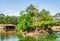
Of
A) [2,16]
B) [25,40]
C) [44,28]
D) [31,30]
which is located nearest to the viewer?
[25,40]

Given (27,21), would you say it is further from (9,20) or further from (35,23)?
(9,20)

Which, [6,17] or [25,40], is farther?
[6,17]

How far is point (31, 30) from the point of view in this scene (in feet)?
92.9

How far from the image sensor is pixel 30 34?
86.9 ft

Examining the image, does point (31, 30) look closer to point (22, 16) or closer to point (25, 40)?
point (22, 16)

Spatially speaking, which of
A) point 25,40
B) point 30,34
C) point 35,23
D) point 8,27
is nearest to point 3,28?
point 8,27

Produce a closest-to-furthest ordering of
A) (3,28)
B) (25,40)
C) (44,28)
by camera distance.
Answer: (25,40) < (44,28) < (3,28)

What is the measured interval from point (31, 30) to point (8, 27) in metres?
16.3

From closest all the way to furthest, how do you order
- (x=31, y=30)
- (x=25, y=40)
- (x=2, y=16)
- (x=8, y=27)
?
(x=25, y=40), (x=31, y=30), (x=8, y=27), (x=2, y=16)

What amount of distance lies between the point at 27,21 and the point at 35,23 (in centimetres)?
119

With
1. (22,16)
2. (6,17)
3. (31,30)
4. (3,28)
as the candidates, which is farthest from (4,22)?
(31,30)

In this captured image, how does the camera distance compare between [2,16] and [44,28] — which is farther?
[2,16]

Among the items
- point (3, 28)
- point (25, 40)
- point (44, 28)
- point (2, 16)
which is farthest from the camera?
point (2, 16)

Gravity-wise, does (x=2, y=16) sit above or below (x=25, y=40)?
above
